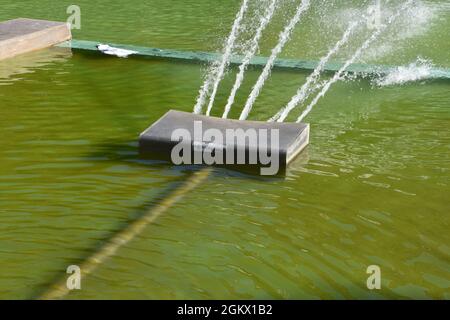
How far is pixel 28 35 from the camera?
778 cm

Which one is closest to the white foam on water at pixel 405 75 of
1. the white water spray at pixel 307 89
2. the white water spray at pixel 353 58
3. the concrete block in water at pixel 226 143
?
the white water spray at pixel 353 58

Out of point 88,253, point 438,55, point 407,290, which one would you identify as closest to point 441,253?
point 407,290

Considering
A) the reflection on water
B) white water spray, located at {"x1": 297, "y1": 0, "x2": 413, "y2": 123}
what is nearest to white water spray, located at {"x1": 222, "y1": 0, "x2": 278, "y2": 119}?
white water spray, located at {"x1": 297, "y1": 0, "x2": 413, "y2": 123}

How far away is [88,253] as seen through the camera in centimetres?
376

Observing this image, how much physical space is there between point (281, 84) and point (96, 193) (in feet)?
9.12

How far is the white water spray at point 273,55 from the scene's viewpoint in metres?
6.16

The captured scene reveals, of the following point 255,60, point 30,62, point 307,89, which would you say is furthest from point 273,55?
point 30,62

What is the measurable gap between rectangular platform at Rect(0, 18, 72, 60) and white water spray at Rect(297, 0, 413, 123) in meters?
2.87

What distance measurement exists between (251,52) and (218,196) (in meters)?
3.83

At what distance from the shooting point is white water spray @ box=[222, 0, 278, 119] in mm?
6283

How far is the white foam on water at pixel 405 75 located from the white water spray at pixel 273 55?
3.11ft

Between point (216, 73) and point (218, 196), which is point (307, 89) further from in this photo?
point (218, 196)

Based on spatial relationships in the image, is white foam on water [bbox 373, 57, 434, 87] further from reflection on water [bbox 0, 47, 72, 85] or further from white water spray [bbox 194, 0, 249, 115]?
reflection on water [bbox 0, 47, 72, 85]
